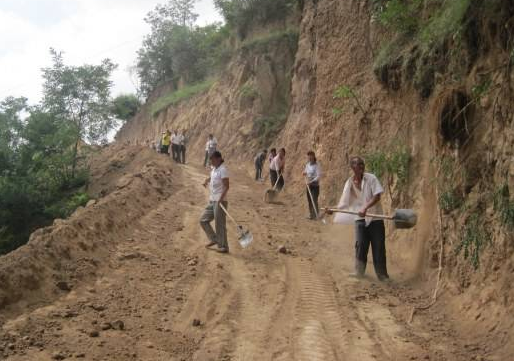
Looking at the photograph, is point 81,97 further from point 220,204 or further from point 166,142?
point 220,204

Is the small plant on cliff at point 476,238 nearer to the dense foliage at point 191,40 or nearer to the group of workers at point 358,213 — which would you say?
the group of workers at point 358,213

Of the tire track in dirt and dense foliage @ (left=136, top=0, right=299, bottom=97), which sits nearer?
the tire track in dirt

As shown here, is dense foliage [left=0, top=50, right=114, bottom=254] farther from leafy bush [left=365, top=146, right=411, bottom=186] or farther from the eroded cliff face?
leafy bush [left=365, top=146, right=411, bottom=186]

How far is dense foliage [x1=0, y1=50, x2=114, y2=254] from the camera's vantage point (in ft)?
85.2

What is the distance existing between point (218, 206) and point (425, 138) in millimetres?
3679

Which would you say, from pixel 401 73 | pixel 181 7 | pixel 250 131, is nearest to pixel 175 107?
pixel 250 131

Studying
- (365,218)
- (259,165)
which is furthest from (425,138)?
(259,165)

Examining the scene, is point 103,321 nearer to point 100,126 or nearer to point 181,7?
point 100,126

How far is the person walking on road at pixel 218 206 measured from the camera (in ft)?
30.0

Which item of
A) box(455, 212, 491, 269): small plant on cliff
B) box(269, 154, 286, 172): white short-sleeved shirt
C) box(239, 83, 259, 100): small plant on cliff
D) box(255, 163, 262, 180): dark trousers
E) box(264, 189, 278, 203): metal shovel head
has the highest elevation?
box(239, 83, 259, 100): small plant on cliff

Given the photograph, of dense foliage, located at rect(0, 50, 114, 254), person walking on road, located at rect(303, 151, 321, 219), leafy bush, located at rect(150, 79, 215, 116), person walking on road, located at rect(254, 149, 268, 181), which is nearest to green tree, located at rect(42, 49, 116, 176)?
dense foliage, located at rect(0, 50, 114, 254)

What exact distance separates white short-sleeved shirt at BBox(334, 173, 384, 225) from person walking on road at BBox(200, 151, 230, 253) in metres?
2.11

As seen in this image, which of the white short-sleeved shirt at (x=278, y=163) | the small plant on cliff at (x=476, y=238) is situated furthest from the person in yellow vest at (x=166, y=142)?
the small plant on cliff at (x=476, y=238)

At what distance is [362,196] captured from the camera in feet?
25.5
